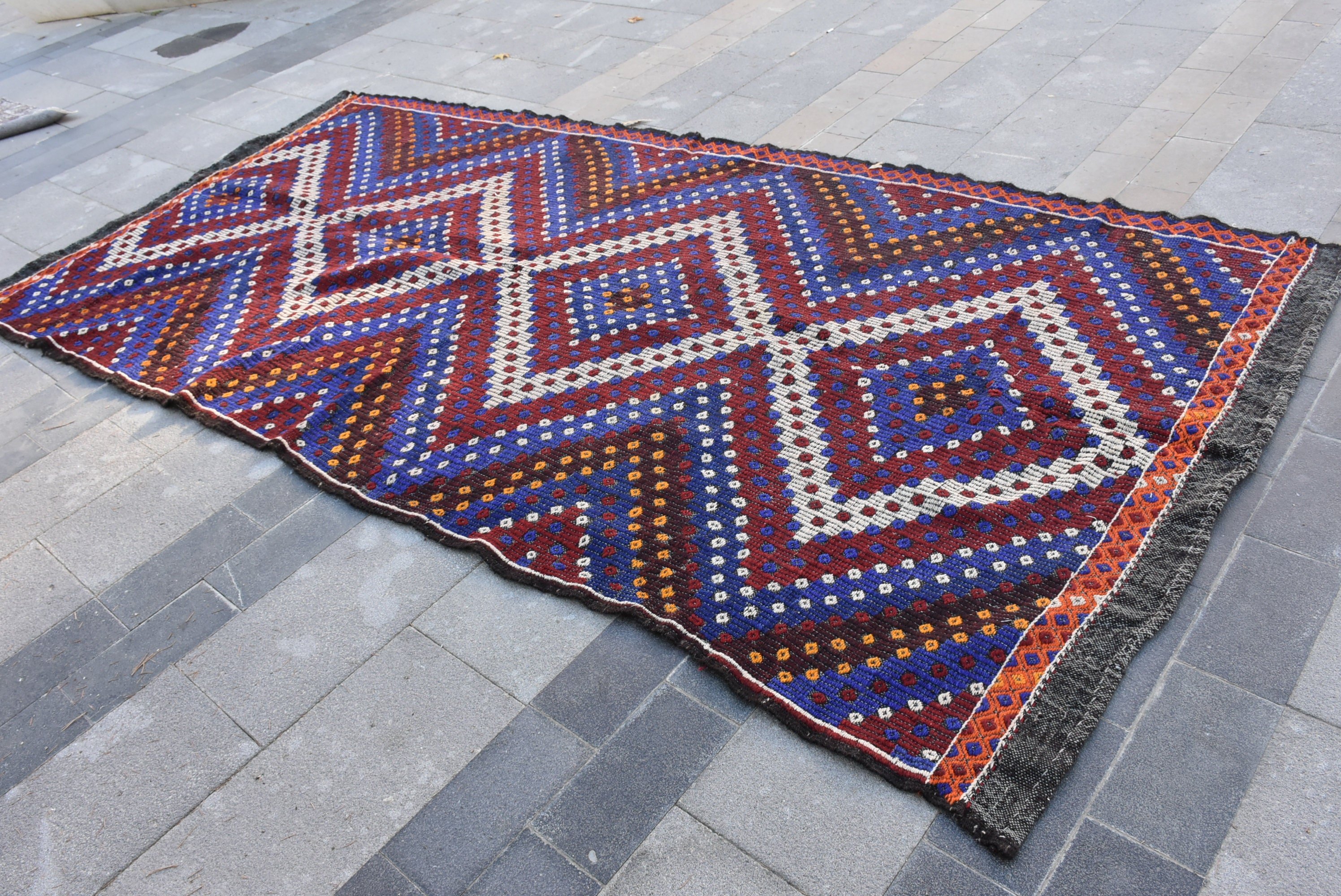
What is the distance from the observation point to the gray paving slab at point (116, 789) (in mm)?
2135

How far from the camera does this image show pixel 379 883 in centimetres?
198

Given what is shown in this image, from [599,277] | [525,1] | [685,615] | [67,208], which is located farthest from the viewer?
[525,1]

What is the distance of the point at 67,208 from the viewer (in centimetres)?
511

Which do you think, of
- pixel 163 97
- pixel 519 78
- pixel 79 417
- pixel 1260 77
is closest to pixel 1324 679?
pixel 1260 77

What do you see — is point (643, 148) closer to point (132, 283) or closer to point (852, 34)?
point (852, 34)

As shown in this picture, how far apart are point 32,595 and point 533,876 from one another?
6.43 ft

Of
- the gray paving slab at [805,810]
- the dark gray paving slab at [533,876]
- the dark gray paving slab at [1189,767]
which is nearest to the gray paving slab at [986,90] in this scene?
the dark gray paving slab at [1189,767]

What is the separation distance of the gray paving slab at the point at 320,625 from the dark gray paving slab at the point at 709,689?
75cm

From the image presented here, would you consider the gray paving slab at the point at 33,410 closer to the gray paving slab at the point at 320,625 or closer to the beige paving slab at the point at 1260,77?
the gray paving slab at the point at 320,625

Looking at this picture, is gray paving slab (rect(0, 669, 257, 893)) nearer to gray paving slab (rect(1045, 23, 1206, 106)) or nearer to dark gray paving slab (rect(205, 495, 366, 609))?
dark gray paving slab (rect(205, 495, 366, 609))

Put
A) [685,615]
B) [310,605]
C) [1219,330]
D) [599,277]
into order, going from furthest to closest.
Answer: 1. [599,277]
2. [1219,330]
3. [310,605]
4. [685,615]

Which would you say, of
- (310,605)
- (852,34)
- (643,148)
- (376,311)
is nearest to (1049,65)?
(852,34)

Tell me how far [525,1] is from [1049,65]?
3.76 metres

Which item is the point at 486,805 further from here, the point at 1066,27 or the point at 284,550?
the point at 1066,27
